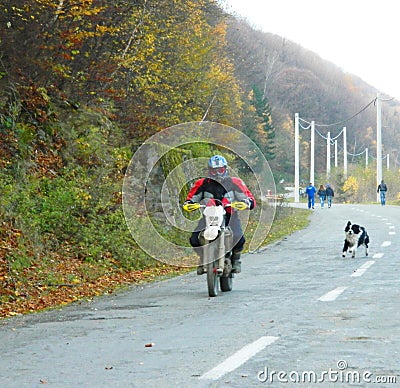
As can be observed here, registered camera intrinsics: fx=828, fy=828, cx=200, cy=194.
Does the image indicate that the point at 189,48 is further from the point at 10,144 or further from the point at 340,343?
the point at 340,343

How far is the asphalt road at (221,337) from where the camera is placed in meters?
6.78

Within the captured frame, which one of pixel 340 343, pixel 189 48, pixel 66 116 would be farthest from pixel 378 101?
pixel 340 343

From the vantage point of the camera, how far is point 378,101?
2936 inches

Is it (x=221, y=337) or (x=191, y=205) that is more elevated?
(x=191, y=205)

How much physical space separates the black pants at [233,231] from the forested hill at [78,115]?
9.27ft

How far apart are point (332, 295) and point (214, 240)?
6.52ft

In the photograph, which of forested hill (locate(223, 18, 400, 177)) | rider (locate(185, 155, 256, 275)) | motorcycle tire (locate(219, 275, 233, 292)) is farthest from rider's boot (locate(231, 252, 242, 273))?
forested hill (locate(223, 18, 400, 177))

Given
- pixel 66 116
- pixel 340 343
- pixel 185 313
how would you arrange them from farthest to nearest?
1. pixel 66 116
2. pixel 185 313
3. pixel 340 343

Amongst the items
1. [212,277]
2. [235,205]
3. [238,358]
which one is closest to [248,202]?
[235,205]

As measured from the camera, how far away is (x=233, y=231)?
13156 mm

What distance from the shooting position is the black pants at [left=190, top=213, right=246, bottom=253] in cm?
1300

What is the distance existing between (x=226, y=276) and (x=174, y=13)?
61.6ft

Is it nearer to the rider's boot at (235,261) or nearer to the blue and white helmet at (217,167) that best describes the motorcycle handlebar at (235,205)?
the blue and white helmet at (217,167)

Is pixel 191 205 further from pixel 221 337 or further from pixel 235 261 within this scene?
pixel 221 337
